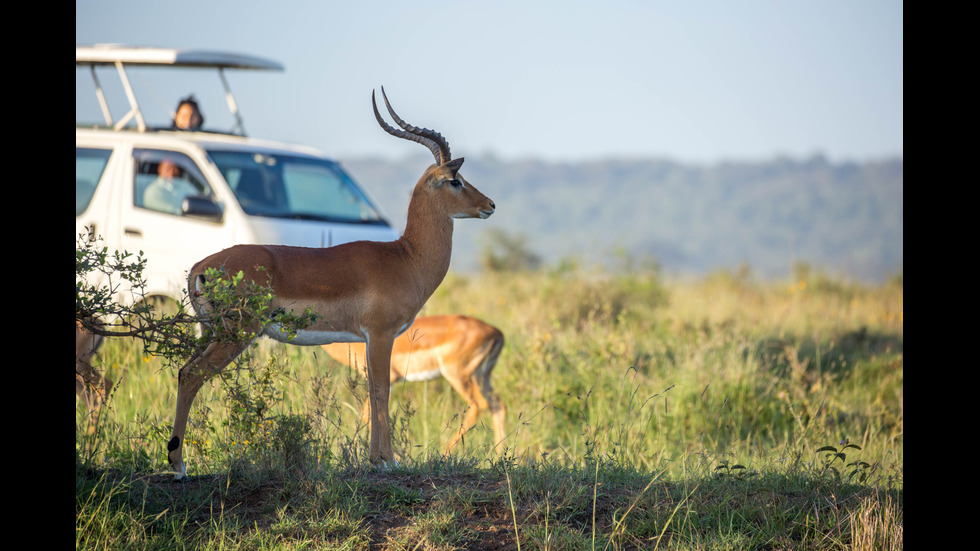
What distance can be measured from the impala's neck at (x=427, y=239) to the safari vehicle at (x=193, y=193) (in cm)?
238

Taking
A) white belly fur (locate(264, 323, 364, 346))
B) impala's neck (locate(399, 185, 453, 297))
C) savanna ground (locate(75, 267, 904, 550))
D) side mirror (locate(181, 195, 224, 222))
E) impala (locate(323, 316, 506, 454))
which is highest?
side mirror (locate(181, 195, 224, 222))

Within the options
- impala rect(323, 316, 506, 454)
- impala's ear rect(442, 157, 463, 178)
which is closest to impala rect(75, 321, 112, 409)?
impala's ear rect(442, 157, 463, 178)

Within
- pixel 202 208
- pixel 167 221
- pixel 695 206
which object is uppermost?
pixel 695 206

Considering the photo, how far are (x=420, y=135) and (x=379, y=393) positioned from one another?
63.4 inches

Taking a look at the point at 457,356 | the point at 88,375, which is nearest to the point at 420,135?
the point at 88,375

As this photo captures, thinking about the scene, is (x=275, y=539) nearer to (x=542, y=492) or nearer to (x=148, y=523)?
(x=148, y=523)

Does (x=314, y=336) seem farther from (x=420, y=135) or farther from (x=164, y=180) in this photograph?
(x=164, y=180)

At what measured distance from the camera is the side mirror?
809cm

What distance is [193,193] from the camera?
862 centimetres

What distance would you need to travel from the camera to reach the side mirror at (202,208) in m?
8.09

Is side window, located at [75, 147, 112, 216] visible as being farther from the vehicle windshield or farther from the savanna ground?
the savanna ground

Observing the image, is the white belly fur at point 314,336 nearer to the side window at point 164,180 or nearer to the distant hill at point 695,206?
the side window at point 164,180

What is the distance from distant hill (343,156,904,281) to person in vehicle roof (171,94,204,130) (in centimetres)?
4961

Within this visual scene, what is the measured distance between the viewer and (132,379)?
23.4 ft
